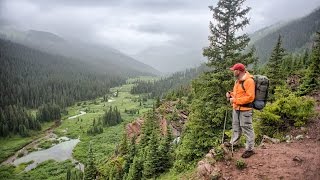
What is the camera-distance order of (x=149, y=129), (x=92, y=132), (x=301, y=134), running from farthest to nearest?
(x=92, y=132)
(x=149, y=129)
(x=301, y=134)

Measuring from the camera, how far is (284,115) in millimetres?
18250

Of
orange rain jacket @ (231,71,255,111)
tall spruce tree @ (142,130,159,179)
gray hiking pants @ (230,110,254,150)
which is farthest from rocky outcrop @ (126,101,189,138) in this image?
orange rain jacket @ (231,71,255,111)

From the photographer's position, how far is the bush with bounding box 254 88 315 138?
17328mm

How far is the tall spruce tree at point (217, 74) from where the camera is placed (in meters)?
20.4

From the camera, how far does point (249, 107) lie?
12.5m


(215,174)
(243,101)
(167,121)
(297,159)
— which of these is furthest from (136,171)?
(243,101)

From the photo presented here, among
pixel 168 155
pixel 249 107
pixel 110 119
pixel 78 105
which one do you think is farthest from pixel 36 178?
pixel 78 105

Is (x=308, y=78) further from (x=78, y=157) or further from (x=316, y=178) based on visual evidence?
(x=78, y=157)

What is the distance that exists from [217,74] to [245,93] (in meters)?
7.98

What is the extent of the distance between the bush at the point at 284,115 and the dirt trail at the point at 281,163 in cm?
230

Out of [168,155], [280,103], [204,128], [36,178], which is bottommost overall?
[36,178]

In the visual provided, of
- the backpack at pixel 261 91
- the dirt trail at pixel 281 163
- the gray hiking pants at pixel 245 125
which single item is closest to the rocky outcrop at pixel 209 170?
the dirt trail at pixel 281 163

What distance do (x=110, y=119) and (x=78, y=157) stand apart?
159 ft

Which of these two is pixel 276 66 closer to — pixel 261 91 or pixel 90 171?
pixel 90 171
